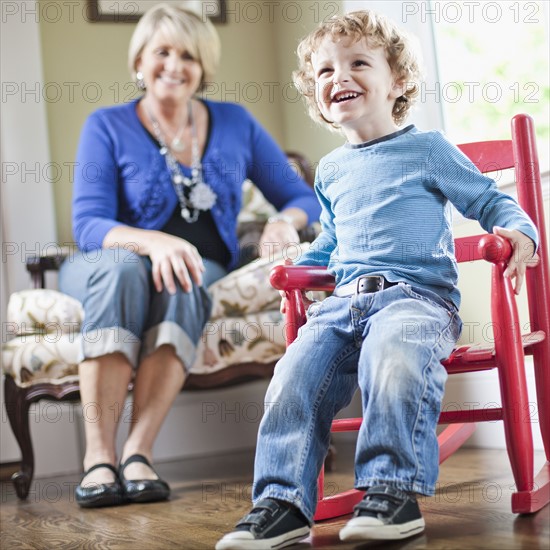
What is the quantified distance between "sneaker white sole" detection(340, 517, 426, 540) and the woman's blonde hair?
1432 mm

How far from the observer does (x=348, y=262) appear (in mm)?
1222

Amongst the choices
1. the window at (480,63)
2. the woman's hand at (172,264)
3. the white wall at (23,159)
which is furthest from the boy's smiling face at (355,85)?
the white wall at (23,159)

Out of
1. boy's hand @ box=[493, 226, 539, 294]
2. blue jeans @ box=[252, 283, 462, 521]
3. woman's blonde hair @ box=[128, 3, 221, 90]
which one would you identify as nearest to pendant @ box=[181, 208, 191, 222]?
woman's blonde hair @ box=[128, 3, 221, 90]

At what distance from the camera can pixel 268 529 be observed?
0.94 metres

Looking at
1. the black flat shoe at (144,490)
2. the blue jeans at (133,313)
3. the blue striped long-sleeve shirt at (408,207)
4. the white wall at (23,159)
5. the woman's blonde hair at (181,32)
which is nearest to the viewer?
the blue striped long-sleeve shirt at (408,207)

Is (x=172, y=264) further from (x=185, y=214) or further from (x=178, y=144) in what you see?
(x=178, y=144)

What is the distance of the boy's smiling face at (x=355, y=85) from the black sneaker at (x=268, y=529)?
59cm

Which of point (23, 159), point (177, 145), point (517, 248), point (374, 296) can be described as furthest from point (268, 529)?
point (23, 159)

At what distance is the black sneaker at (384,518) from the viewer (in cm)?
90

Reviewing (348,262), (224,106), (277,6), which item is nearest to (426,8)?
(224,106)

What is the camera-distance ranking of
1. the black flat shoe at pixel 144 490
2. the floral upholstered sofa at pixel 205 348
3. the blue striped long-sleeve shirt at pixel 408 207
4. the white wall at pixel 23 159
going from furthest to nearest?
the white wall at pixel 23 159
the floral upholstered sofa at pixel 205 348
the black flat shoe at pixel 144 490
the blue striped long-sleeve shirt at pixel 408 207

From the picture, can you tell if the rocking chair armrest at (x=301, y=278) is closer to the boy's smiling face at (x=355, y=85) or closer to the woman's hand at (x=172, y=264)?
the boy's smiling face at (x=355, y=85)

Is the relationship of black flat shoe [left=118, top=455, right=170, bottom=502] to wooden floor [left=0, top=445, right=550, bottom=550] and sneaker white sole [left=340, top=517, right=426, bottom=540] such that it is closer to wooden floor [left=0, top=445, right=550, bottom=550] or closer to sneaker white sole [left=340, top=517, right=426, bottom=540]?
wooden floor [left=0, top=445, right=550, bottom=550]

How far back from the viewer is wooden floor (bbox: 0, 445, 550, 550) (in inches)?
38.3
